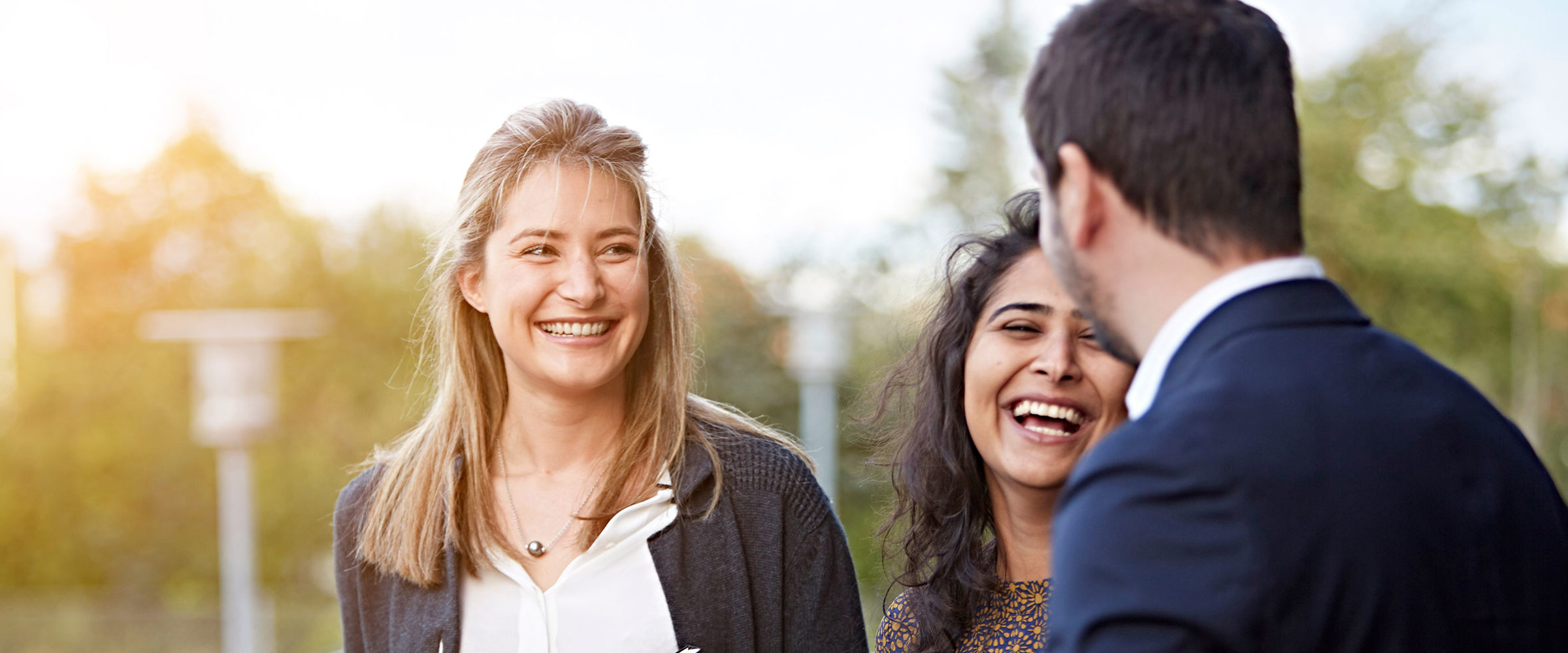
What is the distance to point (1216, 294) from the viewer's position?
990mm

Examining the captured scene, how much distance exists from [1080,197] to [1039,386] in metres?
0.76

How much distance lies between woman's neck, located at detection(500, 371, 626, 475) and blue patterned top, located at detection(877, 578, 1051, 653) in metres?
0.70

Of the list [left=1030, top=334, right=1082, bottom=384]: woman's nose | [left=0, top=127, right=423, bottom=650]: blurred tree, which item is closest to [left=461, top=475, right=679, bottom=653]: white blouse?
[left=1030, top=334, right=1082, bottom=384]: woman's nose

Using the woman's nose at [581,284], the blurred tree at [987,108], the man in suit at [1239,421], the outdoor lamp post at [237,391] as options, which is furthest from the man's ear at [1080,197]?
the blurred tree at [987,108]

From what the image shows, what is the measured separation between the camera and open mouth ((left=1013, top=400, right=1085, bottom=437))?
1.74m

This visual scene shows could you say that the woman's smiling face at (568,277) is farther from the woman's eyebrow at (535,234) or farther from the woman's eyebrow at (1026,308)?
the woman's eyebrow at (1026,308)

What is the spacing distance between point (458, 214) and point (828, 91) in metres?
8.75

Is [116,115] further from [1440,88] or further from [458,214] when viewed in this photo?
[1440,88]

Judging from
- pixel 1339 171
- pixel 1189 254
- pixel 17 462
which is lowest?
pixel 17 462

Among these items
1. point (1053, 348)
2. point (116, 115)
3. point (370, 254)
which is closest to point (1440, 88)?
point (370, 254)

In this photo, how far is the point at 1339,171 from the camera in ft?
34.1

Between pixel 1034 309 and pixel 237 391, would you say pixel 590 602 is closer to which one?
pixel 1034 309

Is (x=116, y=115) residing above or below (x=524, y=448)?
above

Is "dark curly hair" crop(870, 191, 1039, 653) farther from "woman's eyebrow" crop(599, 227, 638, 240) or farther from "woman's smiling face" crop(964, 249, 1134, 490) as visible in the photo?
"woman's eyebrow" crop(599, 227, 638, 240)
